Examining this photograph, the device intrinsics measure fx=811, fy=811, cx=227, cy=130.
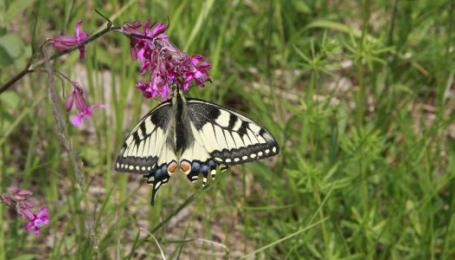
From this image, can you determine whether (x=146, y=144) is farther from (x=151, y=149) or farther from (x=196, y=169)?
(x=196, y=169)

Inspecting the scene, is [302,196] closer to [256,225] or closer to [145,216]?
[256,225]

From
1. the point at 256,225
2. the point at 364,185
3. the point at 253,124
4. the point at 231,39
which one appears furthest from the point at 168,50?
the point at 231,39

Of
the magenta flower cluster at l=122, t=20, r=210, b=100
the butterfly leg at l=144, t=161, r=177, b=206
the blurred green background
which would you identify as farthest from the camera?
the blurred green background

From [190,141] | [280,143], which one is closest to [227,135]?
[190,141]

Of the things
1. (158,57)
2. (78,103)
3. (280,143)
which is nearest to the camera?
(158,57)

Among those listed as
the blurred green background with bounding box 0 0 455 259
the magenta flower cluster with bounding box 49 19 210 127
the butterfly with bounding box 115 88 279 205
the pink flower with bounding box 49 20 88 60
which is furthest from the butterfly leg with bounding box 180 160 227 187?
the pink flower with bounding box 49 20 88 60

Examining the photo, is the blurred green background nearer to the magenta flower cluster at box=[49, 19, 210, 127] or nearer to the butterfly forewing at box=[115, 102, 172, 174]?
the butterfly forewing at box=[115, 102, 172, 174]
